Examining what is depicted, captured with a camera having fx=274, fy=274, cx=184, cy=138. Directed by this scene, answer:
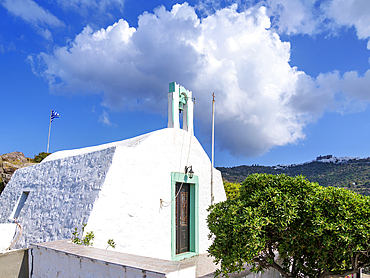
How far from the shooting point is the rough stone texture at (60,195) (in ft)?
20.0

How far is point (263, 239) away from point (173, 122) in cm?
567

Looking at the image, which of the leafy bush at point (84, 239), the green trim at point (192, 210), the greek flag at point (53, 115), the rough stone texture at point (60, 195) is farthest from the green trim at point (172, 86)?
the greek flag at point (53, 115)

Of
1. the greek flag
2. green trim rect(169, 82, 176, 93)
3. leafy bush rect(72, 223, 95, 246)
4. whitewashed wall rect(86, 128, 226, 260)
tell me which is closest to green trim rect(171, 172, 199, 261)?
whitewashed wall rect(86, 128, 226, 260)

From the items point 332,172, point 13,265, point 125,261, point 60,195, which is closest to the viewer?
point 125,261

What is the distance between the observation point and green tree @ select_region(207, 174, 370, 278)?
3.56m

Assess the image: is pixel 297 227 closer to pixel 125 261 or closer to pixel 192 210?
pixel 125 261

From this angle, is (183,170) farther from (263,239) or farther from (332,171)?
(332,171)

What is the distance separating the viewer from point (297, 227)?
3.83 m

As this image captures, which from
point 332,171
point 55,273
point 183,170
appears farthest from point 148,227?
point 332,171

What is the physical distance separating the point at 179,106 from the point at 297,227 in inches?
252

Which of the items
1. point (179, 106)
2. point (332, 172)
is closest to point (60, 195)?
point (179, 106)

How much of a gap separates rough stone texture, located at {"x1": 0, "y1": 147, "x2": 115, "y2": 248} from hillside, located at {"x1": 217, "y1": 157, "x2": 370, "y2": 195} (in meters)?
15.9

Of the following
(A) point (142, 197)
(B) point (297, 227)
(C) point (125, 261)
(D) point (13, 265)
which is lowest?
(D) point (13, 265)

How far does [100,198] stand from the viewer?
5.91 meters
